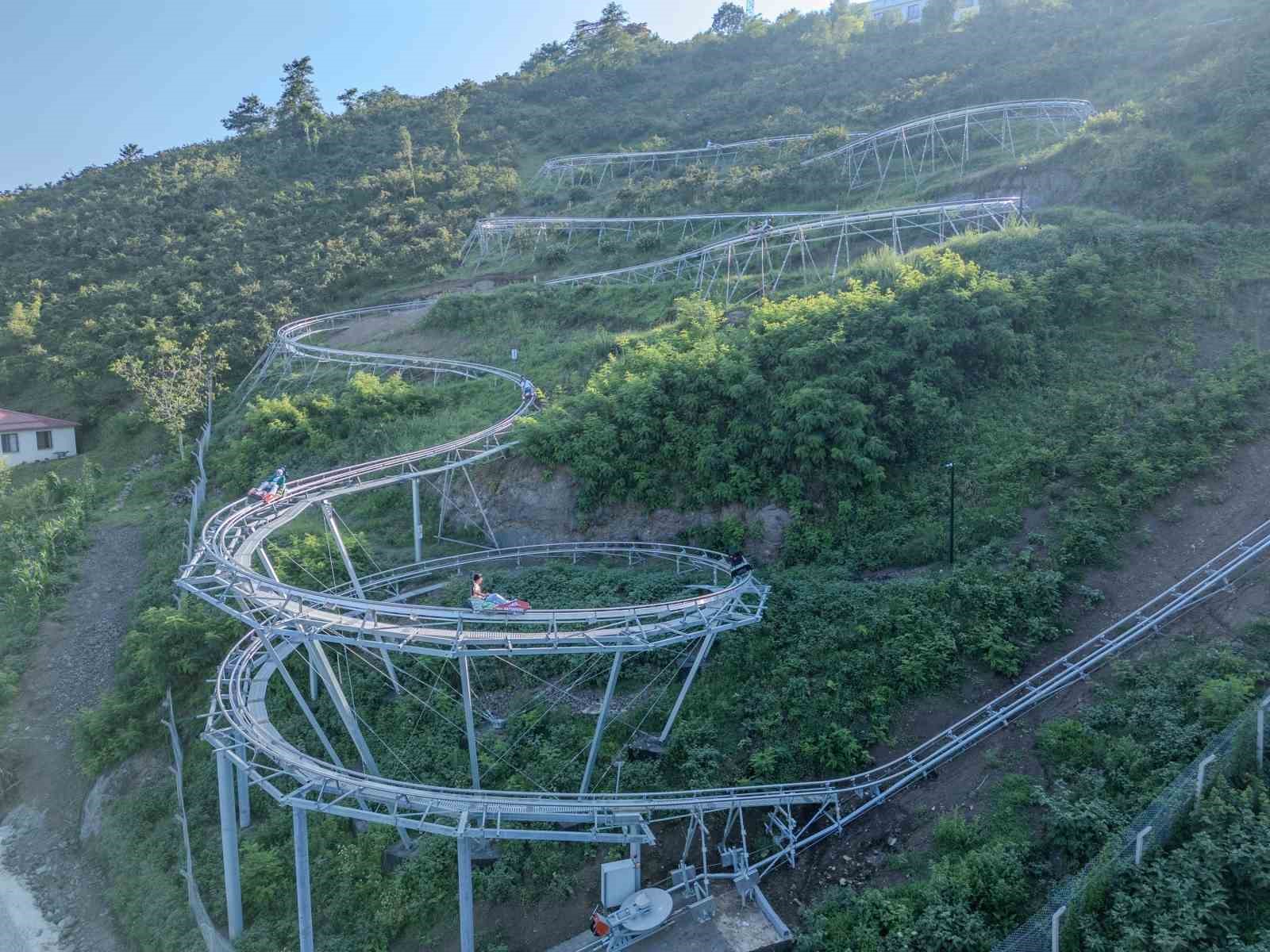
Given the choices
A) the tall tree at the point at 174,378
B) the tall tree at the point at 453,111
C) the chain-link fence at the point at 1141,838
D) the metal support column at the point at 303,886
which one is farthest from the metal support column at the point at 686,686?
the tall tree at the point at 453,111

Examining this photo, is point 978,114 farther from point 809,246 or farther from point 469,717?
point 469,717

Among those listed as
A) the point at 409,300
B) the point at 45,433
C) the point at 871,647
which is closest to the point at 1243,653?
the point at 871,647

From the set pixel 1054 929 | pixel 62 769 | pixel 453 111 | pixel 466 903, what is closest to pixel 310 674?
pixel 62 769

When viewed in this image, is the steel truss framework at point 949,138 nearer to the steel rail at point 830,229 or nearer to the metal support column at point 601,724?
the steel rail at point 830,229

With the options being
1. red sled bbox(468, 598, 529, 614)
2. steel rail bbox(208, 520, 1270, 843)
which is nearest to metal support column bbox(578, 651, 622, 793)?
steel rail bbox(208, 520, 1270, 843)

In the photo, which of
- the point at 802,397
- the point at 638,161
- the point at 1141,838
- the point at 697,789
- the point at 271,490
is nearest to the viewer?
the point at 1141,838

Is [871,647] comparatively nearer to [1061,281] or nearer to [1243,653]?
[1243,653]
